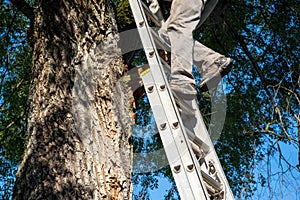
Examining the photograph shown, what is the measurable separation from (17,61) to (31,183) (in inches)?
199

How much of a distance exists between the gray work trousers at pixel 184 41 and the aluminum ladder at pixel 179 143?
6.3 inches

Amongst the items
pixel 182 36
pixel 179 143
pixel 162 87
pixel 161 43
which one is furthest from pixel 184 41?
pixel 179 143

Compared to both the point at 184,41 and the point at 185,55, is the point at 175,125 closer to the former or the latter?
the point at 185,55

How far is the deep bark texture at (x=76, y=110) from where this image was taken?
266 cm

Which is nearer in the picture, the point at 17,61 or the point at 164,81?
the point at 164,81

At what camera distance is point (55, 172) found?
2660 mm

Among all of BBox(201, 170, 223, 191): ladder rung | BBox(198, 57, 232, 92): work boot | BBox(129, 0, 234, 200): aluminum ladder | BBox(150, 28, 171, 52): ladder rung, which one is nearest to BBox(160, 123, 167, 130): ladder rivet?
BBox(129, 0, 234, 200): aluminum ladder

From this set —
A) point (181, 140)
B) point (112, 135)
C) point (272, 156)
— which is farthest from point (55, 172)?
point (272, 156)

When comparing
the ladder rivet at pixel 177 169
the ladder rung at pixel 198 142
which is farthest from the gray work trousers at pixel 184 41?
the ladder rivet at pixel 177 169

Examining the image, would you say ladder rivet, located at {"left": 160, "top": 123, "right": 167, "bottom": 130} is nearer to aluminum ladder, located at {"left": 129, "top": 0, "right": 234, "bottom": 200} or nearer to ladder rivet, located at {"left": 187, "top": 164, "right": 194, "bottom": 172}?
aluminum ladder, located at {"left": 129, "top": 0, "right": 234, "bottom": 200}

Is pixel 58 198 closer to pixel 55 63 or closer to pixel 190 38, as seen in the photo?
pixel 55 63

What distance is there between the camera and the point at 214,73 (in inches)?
135

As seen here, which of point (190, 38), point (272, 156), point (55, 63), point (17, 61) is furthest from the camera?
point (17, 61)

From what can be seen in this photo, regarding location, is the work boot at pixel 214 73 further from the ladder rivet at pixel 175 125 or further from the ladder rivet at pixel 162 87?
the ladder rivet at pixel 175 125
